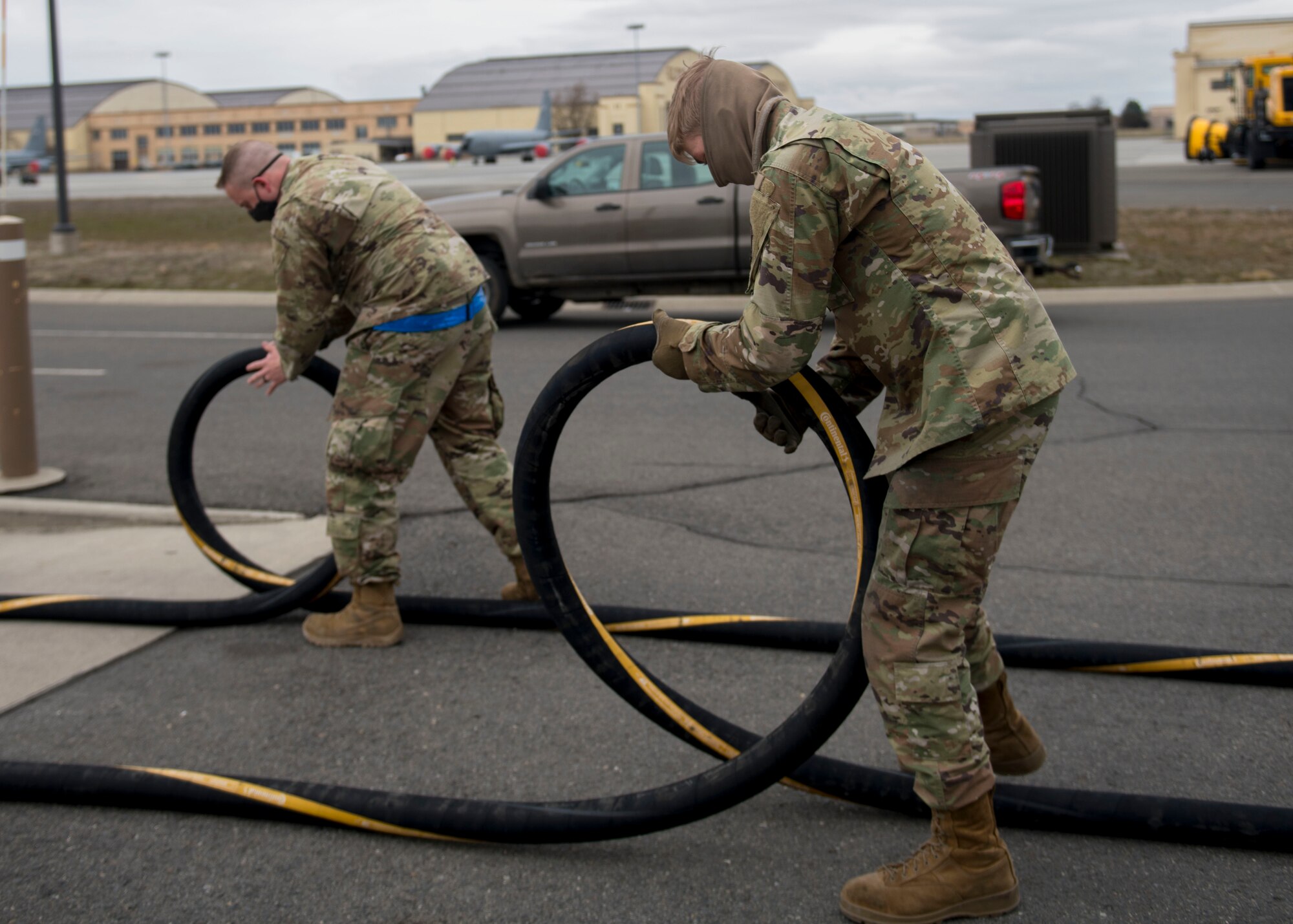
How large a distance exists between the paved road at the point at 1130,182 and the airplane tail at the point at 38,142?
24254 mm

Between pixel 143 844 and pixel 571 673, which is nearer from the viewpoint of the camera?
pixel 143 844

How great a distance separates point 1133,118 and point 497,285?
254ft

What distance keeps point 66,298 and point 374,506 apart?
45.5ft

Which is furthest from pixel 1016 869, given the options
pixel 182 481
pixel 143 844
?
pixel 182 481

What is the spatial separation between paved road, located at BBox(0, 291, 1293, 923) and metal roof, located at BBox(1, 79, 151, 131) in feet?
305

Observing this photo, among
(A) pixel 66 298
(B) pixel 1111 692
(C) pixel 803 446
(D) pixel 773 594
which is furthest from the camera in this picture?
(A) pixel 66 298

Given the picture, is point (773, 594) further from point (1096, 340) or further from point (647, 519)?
point (1096, 340)

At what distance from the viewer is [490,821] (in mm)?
3031

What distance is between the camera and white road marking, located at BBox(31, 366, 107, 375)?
10.3 m

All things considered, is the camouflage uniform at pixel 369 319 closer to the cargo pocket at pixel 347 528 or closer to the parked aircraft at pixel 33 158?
the cargo pocket at pixel 347 528

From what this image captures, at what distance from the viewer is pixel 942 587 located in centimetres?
264

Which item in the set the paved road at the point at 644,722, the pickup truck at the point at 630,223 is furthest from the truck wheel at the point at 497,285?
the paved road at the point at 644,722

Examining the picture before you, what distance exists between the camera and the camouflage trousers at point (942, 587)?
260 centimetres

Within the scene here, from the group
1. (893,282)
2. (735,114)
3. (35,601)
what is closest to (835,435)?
(893,282)
